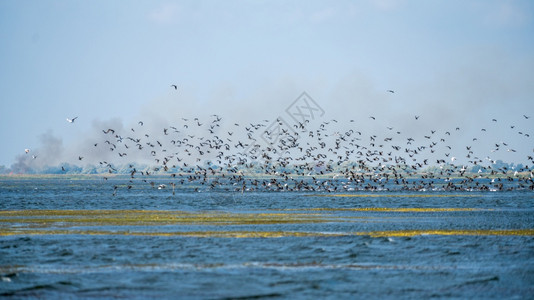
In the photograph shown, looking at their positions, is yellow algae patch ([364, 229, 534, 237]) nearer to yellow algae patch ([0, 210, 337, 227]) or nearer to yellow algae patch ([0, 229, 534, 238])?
yellow algae patch ([0, 229, 534, 238])

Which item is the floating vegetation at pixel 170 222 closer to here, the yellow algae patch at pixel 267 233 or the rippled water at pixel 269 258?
the yellow algae patch at pixel 267 233

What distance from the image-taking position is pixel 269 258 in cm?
3872

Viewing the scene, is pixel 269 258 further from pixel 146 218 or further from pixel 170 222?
pixel 146 218

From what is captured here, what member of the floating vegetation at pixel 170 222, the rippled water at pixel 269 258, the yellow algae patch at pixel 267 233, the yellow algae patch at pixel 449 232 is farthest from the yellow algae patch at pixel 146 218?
the yellow algae patch at pixel 449 232

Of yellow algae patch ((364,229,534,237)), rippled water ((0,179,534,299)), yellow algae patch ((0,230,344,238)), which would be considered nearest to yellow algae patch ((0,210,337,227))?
rippled water ((0,179,534,299))

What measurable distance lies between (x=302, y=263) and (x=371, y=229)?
733 inches

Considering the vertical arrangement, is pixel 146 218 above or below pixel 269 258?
above

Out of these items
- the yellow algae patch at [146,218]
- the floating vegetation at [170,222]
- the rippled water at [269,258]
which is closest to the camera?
the rippled water at [269,258]

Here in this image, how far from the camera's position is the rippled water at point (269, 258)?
30359 millimetres

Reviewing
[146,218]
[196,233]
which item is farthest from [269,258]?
[146,218]

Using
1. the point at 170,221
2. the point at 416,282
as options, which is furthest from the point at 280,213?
the point at 416,282

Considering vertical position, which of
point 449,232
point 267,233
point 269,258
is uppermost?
point 267,233

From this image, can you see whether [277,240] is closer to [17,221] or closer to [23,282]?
[23,282]

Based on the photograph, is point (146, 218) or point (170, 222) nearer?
point (170, 222)
